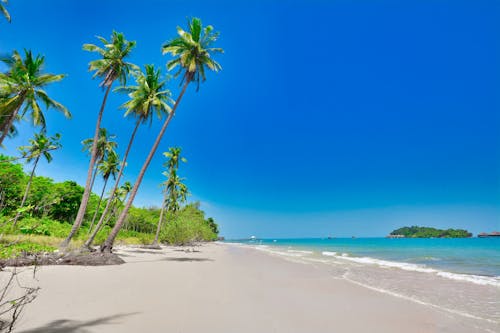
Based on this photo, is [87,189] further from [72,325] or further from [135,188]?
[72,325]

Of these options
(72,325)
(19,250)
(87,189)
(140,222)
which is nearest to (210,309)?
(72,325)

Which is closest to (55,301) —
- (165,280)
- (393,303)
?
(165,280)

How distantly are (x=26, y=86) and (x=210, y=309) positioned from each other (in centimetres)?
1603

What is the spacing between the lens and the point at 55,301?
6.33 m

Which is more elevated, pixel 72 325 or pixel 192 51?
pixel 192 51

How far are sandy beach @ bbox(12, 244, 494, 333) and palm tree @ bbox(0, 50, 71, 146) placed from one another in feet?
32.3

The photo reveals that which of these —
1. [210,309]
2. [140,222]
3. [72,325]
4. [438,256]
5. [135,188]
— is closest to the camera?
[72,325]

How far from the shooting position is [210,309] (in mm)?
6473

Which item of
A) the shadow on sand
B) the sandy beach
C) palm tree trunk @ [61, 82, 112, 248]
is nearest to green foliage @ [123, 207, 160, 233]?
palm tree trunk @ [61, 82, 112, 248]

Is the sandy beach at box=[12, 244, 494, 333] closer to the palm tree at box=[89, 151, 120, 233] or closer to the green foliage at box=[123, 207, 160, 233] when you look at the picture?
the palm tree at box=[89, 151, 120, 233]

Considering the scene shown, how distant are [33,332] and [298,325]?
455 centimetres

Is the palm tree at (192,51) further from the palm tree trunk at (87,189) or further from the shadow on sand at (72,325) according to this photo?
the shadow on sand at (72,325)

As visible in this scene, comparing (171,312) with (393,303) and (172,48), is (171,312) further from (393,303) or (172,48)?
(172,48)

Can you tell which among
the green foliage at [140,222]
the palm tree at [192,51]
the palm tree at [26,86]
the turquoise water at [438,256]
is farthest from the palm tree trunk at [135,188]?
the green foliage at [140,222]
